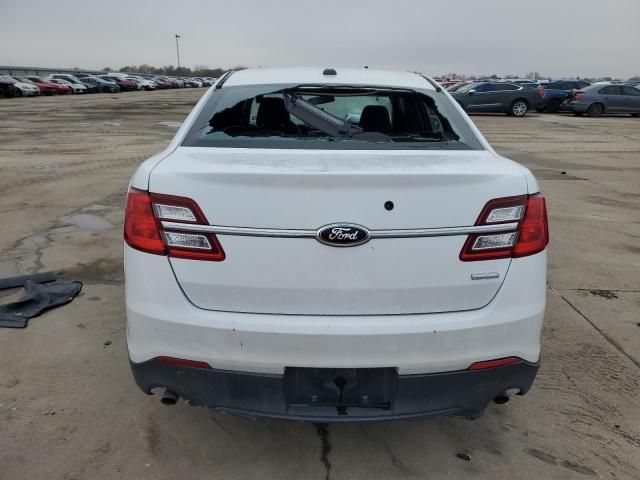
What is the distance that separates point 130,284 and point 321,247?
78 centimetres

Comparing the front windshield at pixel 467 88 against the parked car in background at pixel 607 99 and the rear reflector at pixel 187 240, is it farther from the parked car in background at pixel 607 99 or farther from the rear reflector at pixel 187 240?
the rear reflector at pixel 187 240

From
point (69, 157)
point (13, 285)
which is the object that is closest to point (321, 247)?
point (13, 285)

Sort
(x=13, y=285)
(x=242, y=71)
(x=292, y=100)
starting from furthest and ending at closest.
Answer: (x=13, y=285) → (x=242, y=71) → (x=292, y=100)

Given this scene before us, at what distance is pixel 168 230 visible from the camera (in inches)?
76.4

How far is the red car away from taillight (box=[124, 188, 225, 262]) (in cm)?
4424

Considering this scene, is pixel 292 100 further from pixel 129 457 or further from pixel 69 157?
pixel 69 157

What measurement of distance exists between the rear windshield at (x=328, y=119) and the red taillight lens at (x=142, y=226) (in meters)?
0.54

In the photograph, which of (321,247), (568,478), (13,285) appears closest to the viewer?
(321,247)

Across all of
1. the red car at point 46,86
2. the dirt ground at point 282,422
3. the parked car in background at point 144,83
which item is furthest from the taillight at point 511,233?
the parked car in background at point 144,83

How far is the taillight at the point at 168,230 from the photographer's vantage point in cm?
190

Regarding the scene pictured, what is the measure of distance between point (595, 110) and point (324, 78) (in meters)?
25.0

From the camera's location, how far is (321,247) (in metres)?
1.88

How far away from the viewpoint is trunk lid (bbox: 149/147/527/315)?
188 cm

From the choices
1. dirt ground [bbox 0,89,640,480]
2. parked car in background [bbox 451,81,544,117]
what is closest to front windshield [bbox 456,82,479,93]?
parked car in background [bbox 451,81,544,117]
